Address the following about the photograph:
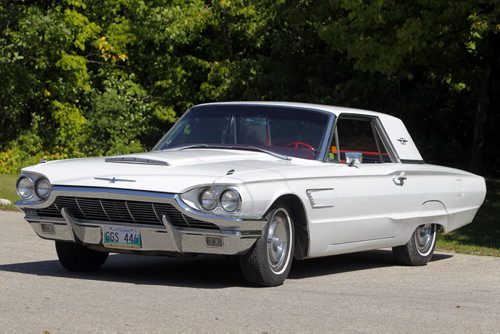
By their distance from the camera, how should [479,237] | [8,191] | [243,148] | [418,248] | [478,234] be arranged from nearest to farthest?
[243,148] → [418,248] → [479,237] → [478,234] → [8,191]

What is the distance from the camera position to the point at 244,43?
1404 inches

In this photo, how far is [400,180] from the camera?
10984 millimetres

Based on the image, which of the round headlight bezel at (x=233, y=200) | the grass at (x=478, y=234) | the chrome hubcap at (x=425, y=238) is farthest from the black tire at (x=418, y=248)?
the round headlight bezel at (x=233, y=200)

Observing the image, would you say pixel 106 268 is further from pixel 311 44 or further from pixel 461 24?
pixel 311 44

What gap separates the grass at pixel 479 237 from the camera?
1395 cm

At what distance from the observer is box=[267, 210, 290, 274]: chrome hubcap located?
361 inches

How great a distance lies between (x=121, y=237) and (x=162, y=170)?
63cm

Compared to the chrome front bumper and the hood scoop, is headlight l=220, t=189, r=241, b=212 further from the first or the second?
the hood scoop

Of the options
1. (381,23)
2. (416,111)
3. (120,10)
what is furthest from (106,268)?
(120,10)

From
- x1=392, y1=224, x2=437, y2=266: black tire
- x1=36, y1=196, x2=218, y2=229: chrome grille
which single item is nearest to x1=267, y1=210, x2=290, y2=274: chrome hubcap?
x1=36, y1=196, x2=218, y2=229: chrome grille

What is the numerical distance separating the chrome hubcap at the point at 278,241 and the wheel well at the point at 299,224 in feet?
0.49

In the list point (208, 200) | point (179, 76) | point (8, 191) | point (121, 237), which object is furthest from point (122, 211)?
point (179, 76)

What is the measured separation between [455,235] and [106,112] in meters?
19.4

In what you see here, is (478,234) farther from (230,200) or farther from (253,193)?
(230,200)
